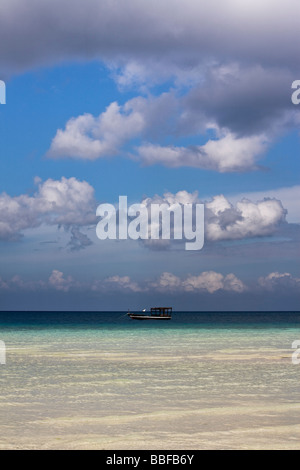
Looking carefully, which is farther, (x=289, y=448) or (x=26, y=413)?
(x=26, y=413)

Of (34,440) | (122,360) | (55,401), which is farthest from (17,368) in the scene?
(34,440)

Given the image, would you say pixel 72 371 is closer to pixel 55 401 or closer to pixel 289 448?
pixel 55 401

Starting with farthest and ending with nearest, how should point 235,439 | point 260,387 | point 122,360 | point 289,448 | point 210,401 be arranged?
point 122,360 < point 260,387 < point 210,401 < point 235,439 < point 289,448

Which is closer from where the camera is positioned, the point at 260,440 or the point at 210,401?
the point at 260,440

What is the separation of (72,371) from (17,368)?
340 centimetres

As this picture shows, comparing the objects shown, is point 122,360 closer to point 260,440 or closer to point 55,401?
point 55,401

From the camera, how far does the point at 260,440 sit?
13.3 m

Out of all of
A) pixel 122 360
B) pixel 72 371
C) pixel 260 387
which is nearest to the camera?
pixel 260 387

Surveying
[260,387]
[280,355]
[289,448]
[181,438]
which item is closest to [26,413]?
[181,438]

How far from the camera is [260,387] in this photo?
2236 cm
